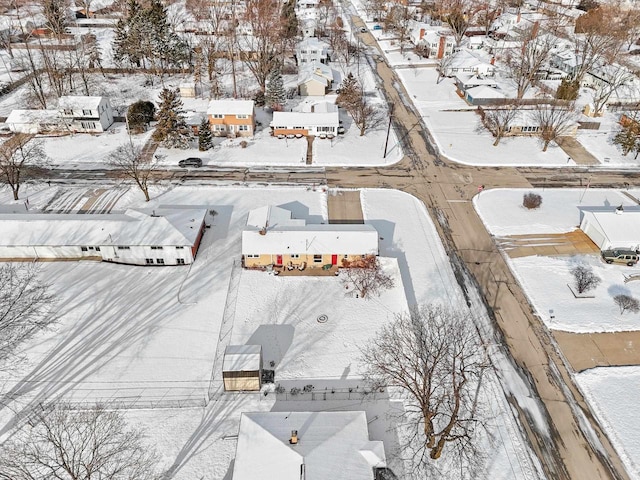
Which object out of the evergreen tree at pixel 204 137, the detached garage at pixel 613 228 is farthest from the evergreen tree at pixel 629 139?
the evergreen tree at pixel 204 137

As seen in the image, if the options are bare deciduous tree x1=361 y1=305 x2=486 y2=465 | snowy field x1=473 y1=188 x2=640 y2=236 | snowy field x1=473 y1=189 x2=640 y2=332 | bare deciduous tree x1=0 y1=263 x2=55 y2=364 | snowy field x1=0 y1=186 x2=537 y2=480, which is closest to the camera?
bare deciduous tree x1=361 y1=305 x2=486 y2=465

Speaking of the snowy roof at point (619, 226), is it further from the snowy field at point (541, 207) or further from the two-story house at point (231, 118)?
the two-story house at point (231, 118)

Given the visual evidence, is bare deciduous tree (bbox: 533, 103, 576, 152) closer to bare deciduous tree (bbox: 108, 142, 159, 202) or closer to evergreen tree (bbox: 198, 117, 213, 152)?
evergreen tree (bbox: 198, 117, 213, 152)

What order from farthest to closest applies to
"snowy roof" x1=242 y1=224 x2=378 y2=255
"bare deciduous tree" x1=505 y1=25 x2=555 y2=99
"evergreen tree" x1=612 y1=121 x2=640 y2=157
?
1. "bare deciduous tree" x1=505 y1=25 x2=555 y2=99
2. "evergreen tree" x1=612 y1=121 x2=640 y2=157
3. "snowy roof" x1=242 y1=224 x2=378 y2=255

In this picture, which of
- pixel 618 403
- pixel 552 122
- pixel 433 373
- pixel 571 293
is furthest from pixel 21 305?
pixel 552 122

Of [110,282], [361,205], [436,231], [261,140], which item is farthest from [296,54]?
[110,282]

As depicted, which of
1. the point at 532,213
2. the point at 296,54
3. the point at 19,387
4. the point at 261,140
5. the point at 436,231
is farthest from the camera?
the point at 296,54

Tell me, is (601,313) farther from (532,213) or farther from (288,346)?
(288,346)

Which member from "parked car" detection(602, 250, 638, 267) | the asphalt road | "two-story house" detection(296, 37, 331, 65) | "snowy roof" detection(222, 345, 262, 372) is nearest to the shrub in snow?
"parked car" detection(602, 250, 638, 267)
